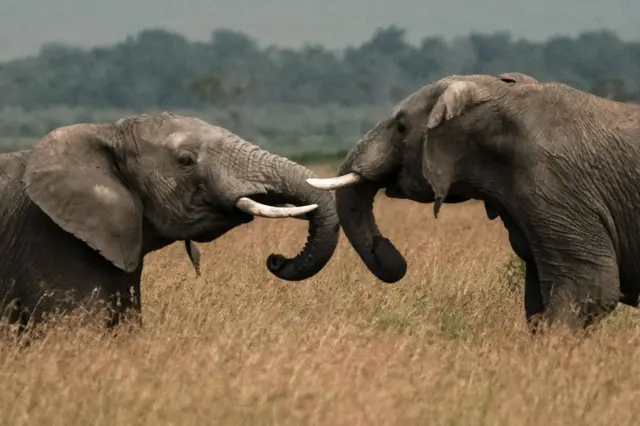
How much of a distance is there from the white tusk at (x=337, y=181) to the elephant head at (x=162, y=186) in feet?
0.17

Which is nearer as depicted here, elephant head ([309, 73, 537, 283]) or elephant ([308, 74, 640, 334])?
elephant ([308, 74, 640, 334])

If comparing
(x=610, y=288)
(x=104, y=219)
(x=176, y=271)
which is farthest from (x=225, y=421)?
(x=176, y=271)

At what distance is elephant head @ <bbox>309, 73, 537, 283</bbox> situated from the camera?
859 centimetres

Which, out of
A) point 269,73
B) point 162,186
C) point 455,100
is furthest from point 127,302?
point 269,73

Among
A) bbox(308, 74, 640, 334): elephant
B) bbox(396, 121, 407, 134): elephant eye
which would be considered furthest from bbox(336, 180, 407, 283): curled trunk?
bbox(396, 121, 407, 134): elephant eye

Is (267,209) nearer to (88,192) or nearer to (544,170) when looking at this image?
(88,192)

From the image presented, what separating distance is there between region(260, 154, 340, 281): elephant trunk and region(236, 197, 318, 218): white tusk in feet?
0.35

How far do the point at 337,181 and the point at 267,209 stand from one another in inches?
25.9

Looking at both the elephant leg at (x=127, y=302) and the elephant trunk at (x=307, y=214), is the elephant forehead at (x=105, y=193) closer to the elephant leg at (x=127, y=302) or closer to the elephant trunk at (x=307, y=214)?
the elephant leg at (x=127, y=302)

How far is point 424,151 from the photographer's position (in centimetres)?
858

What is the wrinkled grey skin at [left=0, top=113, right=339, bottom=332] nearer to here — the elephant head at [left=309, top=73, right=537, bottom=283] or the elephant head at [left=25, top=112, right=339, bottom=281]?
the elephant head at [left=25, top=112, right=339, bottom=281]

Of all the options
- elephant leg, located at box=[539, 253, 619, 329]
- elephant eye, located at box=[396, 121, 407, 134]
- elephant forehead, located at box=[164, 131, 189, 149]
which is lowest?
elephant leg, located at box=[539, 253, 619, 329]

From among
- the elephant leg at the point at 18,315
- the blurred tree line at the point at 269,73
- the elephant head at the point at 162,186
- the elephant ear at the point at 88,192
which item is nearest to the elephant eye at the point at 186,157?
the elephant head at the point at 162,186

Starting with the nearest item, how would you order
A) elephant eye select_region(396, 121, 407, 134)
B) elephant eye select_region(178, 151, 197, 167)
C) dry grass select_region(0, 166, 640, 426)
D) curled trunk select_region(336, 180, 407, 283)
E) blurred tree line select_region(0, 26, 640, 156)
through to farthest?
dry grass select_region(0, 166, 640, 426)
elephant eye select_region(178, 151, 197, 167)
elephant eye select_region(396, 121, 407, 134)
curled trunk select_region(336, 180, 407, 283)
blurred tree line select_region(0, 26, 640, 156)
